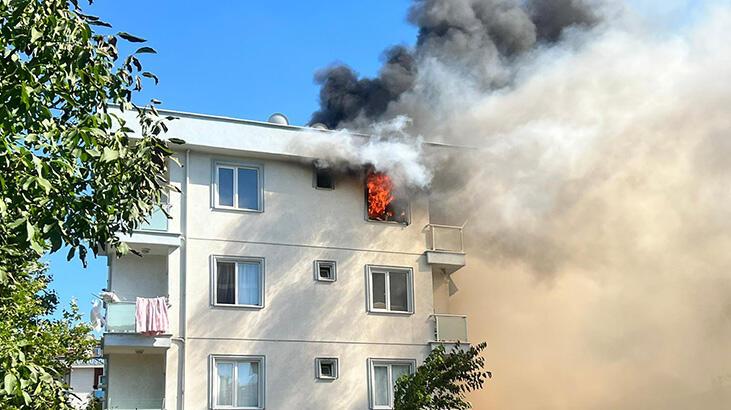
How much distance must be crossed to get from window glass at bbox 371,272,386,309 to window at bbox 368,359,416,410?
65.7 inches

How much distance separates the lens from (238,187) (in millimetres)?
28266

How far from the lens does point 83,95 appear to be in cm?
1168

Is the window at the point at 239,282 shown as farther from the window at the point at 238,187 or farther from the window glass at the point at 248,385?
the window glass at the point at 248,385

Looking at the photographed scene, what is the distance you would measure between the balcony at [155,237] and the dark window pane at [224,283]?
1.46 metres

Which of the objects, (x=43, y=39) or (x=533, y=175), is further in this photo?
(x=533, y=175)

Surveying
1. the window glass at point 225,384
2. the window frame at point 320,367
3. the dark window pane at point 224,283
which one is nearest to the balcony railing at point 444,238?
the window frame at point 320,367

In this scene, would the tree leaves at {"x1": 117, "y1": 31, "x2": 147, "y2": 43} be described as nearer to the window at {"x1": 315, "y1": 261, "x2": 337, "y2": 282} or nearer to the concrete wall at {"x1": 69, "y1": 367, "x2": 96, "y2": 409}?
the window at {"x1": 315, "y1": 261, "x2": 337, "y2": 282}

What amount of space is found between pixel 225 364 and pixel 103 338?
332 cm

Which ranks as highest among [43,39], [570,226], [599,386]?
[570,226]

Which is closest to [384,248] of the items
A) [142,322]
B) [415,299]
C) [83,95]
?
[415,299]

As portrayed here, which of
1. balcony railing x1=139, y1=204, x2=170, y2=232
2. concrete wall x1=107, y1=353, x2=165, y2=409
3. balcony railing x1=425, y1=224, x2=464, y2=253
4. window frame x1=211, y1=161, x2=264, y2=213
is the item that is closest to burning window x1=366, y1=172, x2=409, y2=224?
balcony railing x1=425, y1=224, x2=464, y2=253

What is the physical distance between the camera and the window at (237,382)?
1041 inches

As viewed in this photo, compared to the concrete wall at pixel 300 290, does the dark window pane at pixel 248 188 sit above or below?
above

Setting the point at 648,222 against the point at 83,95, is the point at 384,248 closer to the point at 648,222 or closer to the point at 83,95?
the point at 648,222
